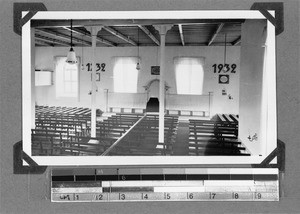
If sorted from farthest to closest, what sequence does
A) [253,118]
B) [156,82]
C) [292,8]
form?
[156,82] < [253,118] < [292,8]

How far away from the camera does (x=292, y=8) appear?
3.47ft

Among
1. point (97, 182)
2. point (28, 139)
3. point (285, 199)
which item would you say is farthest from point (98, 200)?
point (285, 199)

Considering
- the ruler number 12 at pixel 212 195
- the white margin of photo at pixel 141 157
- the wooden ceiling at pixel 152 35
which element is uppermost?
the wooden ceiling at pixel 152 35

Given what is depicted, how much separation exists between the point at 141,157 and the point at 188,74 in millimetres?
4366

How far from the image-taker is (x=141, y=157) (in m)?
1.10

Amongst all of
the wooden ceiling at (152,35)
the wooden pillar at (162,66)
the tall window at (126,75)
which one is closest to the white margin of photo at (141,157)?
the wooden pillar at (162,66)

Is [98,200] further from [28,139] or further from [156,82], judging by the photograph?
[156,82]

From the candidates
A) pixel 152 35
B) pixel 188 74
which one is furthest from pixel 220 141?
pixel 188 74

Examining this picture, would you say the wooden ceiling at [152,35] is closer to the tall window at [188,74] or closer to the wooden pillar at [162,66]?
the wooden pillar at [162,66]

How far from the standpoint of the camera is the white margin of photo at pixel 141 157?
1047mm

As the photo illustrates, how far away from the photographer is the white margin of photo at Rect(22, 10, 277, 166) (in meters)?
1.05

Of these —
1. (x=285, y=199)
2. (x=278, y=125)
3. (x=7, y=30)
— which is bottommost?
(x=285, y=199)

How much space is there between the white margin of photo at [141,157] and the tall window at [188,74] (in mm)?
3362

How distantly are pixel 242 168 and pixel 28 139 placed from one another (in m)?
0.76
